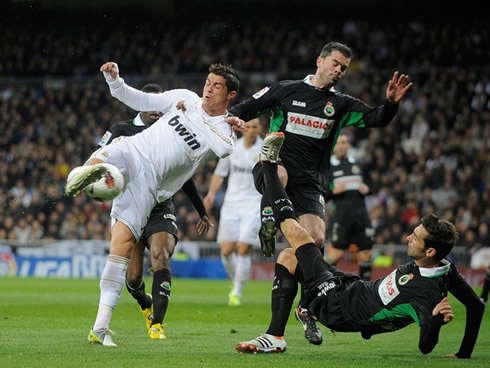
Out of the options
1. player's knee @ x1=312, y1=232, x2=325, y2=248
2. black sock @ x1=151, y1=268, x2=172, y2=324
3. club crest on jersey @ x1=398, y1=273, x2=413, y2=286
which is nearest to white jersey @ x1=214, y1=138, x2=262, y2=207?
black sock @ x1=151, y1=268, x2=172, y2=324

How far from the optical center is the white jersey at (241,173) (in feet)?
48.7

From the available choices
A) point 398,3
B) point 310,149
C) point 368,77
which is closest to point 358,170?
point 310,149

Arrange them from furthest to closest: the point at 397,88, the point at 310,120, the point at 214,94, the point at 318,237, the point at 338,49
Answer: the point at 310,120, the point at 338,49, the point at 318,237, the point at 214,94, the point at 397,88

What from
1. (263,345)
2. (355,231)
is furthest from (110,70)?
(355,231)

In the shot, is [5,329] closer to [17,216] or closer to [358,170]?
[358,170]

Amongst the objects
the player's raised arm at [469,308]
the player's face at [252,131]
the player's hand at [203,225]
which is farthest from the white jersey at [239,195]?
the player's raised arm at [469,308]

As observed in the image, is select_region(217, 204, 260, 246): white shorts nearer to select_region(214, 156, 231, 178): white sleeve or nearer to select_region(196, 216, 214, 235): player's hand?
select_region(214, 156, 231, 178): white sleeve

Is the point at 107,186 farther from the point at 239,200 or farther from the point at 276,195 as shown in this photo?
the point at 239,200

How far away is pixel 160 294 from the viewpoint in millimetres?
8531

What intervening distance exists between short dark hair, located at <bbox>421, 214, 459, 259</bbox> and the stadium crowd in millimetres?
13917

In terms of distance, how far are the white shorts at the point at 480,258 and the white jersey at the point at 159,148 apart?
13.4 m

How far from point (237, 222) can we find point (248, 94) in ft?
41.5

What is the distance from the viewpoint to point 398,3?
29281 millimetres

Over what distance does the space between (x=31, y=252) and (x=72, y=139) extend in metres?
4.04
